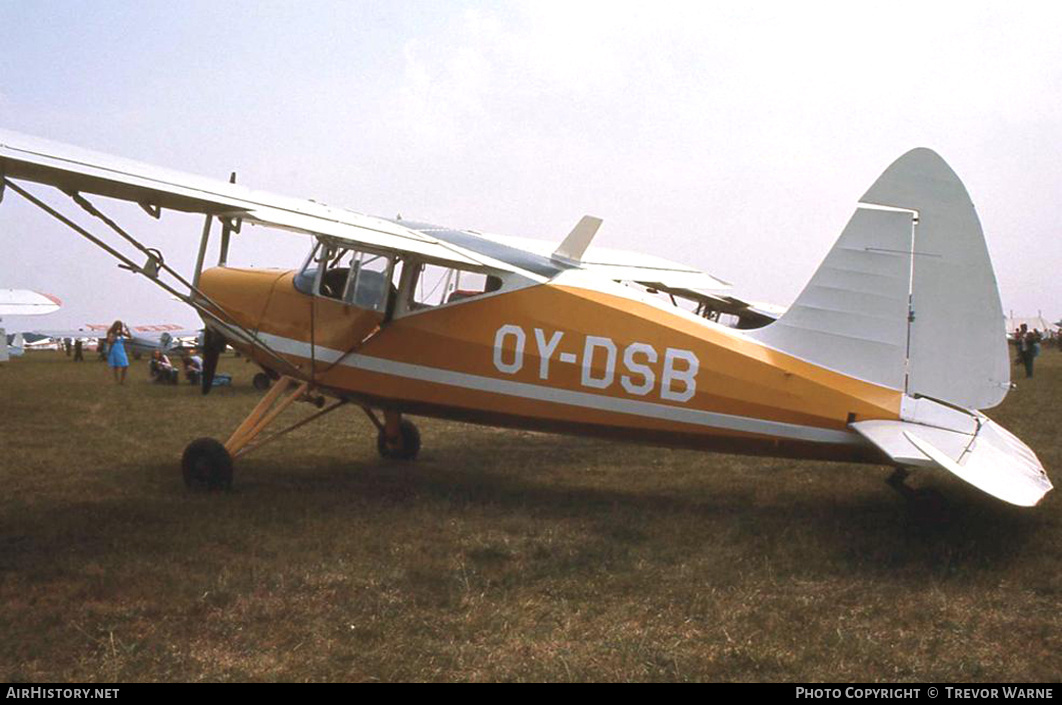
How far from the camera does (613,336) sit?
571 cm

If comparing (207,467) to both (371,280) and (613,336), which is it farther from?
(613,336)

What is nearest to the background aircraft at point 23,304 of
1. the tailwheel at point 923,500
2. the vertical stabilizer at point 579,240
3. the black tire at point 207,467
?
the black tire at point 207,467

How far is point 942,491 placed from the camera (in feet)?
19.4

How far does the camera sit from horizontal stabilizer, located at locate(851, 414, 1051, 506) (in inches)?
164

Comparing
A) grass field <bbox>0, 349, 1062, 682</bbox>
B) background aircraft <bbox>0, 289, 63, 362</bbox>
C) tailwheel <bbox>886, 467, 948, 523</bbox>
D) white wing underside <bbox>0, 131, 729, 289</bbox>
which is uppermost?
white wing underside <bbox>0, 131, 729, 289</bbox>

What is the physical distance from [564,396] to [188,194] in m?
2.78

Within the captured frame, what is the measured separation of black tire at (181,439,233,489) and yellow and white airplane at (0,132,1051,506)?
0.6 inches

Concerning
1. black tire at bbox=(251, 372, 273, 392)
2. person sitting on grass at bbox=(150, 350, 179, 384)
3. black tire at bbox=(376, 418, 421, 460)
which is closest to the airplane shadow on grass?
black tire at bbox=(376, 418, 421, 460)

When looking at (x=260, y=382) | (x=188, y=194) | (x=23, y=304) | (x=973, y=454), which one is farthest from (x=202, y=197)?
(x=23, y=304)

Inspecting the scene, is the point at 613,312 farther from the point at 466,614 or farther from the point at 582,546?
the point at 466,614

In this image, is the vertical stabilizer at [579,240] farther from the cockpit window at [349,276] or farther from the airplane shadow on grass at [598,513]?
the airplane shadow on grass at [598,513]

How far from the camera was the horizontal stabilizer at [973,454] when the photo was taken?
4172 millimetres

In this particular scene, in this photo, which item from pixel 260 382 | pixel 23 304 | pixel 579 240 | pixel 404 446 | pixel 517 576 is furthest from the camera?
pixel 23 304

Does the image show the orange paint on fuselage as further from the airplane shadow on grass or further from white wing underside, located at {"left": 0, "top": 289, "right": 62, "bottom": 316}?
white wing underside, located at {"left": 0, "top": 289, "right": 62, "bottom": 316}
